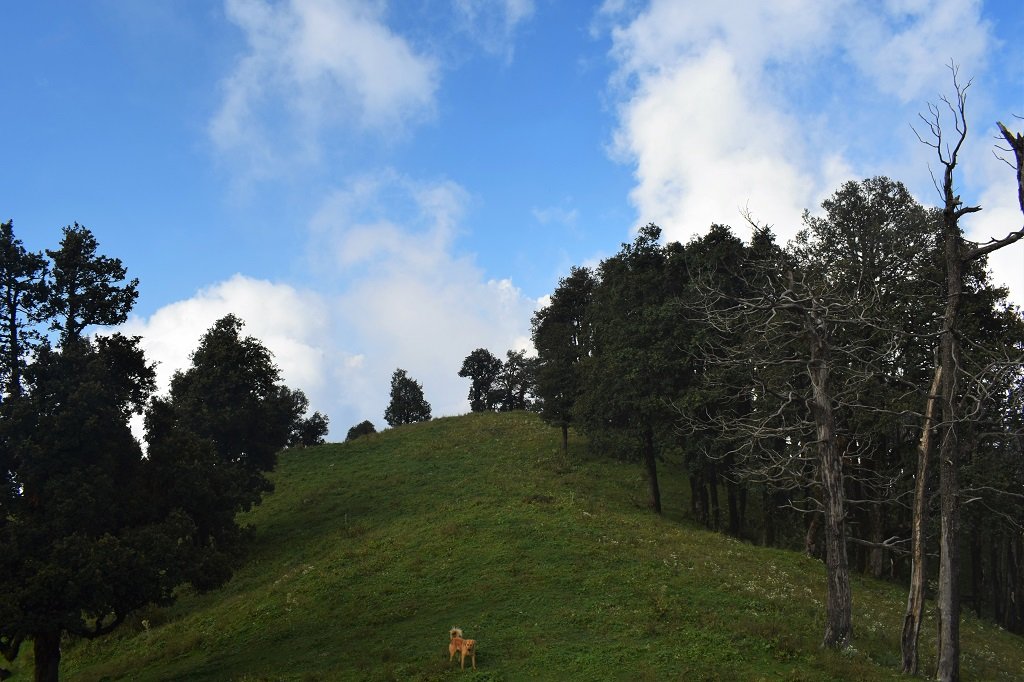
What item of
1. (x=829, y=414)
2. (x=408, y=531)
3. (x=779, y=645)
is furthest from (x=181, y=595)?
(x=829, y=414)

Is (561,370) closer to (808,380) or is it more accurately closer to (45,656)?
(808,380)

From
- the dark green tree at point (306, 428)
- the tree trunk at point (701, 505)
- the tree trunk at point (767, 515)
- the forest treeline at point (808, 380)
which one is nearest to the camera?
the forest treeline at point (808, 380)

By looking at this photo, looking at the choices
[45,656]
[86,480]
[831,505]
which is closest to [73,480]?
[86,480]

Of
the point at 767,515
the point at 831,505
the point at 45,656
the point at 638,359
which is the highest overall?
the point at 638,359

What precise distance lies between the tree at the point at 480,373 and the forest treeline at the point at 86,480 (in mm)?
87459

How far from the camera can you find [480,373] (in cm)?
12044

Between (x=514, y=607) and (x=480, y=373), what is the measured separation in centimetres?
A: 9661

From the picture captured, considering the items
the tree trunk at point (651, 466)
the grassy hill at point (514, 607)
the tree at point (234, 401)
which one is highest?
the tree at point (234, 401)

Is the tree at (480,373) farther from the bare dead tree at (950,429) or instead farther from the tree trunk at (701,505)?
the bare dead tree at (950,429)

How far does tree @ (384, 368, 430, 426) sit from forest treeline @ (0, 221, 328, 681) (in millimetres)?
84895

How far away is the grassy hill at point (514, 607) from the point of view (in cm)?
1928

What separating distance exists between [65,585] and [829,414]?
944 inches

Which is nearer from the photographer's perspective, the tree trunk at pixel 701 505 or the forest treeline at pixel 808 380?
the forest treeline at pixel 808 380

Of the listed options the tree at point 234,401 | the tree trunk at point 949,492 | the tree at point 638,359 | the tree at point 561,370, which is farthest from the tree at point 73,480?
the tree at point 561,370
